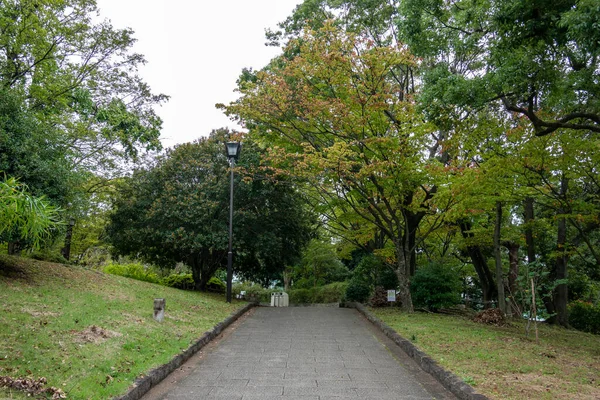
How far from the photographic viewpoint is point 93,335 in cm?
637

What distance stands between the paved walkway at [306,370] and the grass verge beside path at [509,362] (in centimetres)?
50

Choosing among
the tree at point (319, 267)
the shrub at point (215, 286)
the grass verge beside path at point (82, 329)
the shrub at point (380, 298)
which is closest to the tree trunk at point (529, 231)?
the shrub at point (380, 298)

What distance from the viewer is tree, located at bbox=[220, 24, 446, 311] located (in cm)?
1158

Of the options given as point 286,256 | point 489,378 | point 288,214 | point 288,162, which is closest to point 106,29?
point 288,162

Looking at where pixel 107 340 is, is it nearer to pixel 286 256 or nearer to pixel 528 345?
pixel 528 345

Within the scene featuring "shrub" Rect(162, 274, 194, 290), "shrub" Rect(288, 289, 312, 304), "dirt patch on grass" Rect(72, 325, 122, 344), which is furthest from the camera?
"shrub" Rect(288, 289, 312, 304)

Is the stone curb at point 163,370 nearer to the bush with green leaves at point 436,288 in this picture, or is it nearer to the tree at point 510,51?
the tree at point 510,51

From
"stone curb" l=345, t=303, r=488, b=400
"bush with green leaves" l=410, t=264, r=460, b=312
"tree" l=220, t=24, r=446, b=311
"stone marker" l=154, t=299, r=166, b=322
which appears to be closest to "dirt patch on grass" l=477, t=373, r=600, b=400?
"stone curb" l=345, t=303, r=488, b=400

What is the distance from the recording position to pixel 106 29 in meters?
14.4

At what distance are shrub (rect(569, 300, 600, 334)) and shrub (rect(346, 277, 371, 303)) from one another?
7.54m

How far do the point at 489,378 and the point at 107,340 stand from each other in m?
5.05

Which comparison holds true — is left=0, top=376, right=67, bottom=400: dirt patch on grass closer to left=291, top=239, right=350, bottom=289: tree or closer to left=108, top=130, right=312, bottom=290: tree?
left=108, top=130, right=312, bottom=290: tree

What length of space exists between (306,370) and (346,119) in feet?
24.3

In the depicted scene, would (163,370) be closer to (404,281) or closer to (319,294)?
(404,281)
